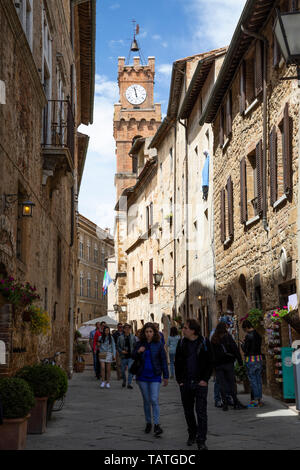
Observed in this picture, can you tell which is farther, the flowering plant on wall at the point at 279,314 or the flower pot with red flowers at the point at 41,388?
the flowering plant on wall at the point at 279,314

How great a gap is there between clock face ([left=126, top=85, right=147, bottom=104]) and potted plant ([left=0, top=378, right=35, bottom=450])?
173 ft

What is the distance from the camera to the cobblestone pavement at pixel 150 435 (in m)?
8.12

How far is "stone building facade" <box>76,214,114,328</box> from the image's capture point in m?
63.9

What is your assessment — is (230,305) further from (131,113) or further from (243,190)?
(131,113)

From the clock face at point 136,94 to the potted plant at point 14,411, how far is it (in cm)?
5268

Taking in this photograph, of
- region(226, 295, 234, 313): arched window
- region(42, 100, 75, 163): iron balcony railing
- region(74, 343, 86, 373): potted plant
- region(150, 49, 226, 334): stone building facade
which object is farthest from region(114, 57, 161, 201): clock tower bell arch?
region(42, 100, 75, 163): iron balcony railing

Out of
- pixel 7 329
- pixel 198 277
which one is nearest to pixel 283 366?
pixel 7 329

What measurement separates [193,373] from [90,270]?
60.1 metres

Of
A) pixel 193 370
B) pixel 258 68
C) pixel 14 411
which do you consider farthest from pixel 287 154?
pixel 14 411

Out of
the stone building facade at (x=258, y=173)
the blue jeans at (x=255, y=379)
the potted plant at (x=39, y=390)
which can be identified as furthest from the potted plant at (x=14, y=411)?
the stone building facade at (x=258, y=173)

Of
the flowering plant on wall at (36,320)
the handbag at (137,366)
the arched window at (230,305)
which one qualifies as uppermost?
the arched window at (230,305)

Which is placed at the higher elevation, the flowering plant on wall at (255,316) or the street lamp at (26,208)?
the street lamp at (26,208)

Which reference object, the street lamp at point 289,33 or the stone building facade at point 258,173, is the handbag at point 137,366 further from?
the street lamp at point 289,33

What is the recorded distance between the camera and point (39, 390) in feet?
30.3
